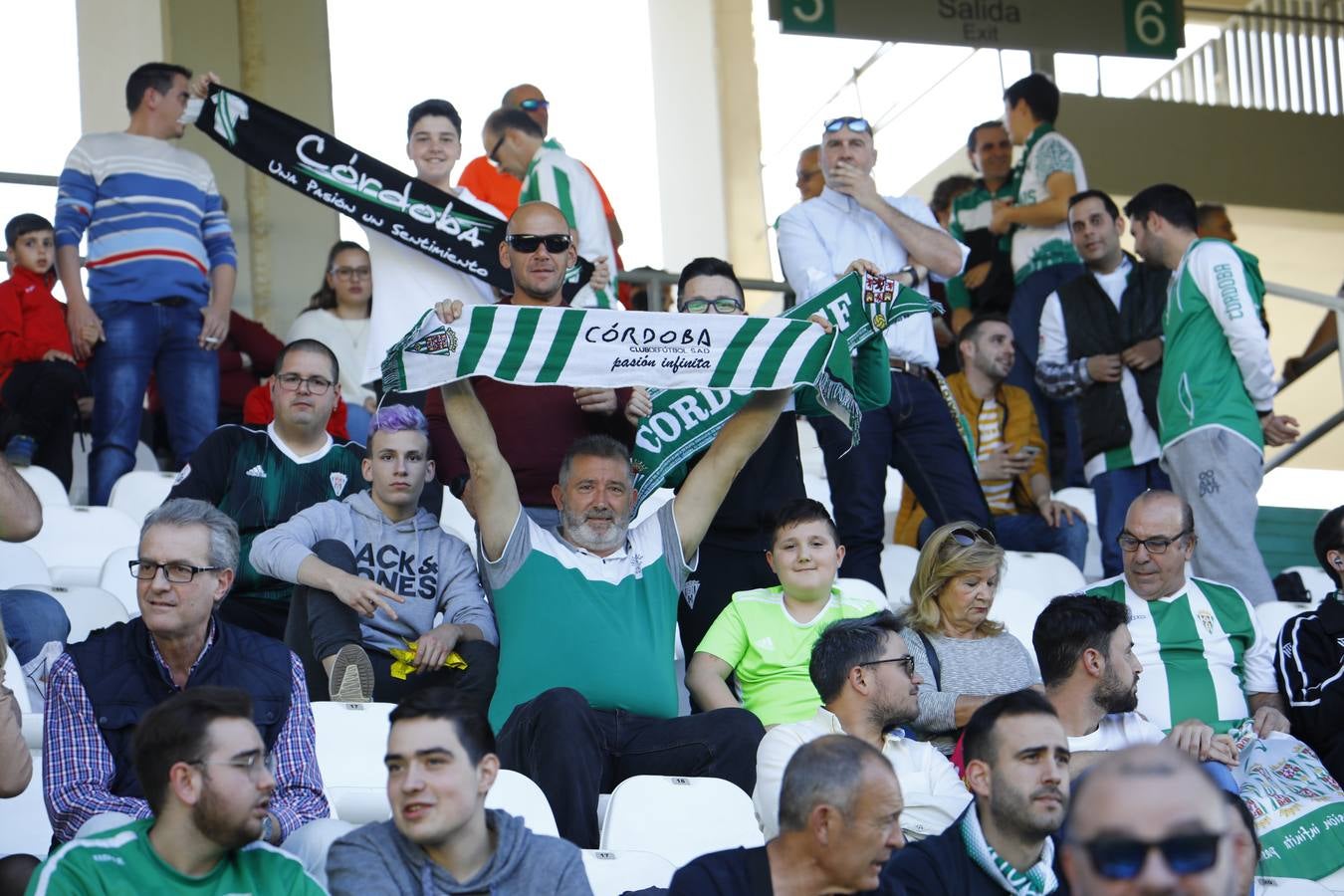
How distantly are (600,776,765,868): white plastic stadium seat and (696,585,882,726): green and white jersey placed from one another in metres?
0.68

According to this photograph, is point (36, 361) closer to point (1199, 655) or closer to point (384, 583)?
point (384, 583)

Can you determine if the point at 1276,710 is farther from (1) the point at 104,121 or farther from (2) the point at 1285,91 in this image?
(2) the point at 1285,91

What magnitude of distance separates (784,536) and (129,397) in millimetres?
2704

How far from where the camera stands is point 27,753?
340cm

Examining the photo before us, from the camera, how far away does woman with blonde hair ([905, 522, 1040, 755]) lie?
474 centimetres

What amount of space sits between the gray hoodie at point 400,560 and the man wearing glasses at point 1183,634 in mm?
1789

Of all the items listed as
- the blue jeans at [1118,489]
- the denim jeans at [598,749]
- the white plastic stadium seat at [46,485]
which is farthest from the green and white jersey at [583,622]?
the blue jeans at [1118,489]

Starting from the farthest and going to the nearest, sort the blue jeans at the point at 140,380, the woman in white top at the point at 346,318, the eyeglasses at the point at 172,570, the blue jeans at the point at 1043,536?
the woman in white top at the point at 346,318, the blue jeans at the point at 1043,536, the blue jeans at the point at 140,380, the eyeglasses at the point at 172,570

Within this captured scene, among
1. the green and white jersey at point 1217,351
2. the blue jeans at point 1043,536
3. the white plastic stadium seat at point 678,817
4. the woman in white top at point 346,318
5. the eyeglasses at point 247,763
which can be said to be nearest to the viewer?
the eyeglasses at point 247,763

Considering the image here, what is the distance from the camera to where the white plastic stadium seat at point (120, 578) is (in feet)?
17.7

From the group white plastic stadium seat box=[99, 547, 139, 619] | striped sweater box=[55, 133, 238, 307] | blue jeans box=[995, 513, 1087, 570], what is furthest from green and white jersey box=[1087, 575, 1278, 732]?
striped sweater box=[55, 133, 238, 307]

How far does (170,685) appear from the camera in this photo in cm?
365

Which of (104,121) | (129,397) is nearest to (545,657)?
(129,397)

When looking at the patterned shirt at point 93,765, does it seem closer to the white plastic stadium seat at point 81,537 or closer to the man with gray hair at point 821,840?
the man with gray hair at point 821,840
